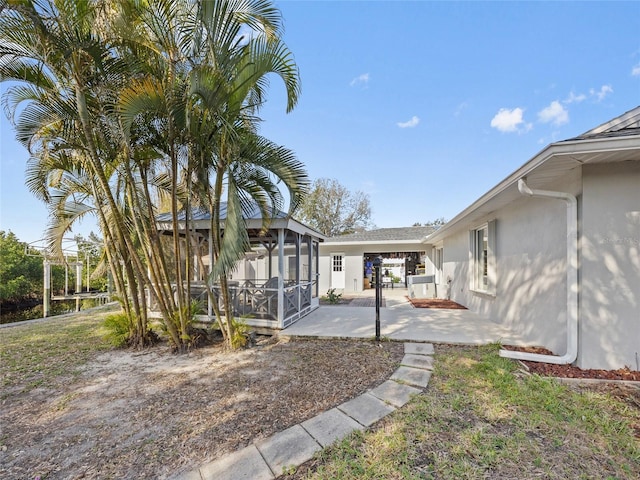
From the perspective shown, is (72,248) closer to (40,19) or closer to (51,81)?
(51,81)

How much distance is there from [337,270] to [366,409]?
37.8ft

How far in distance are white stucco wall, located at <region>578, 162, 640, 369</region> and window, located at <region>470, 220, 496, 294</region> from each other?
→ 332cm

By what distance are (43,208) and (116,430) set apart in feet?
16.6

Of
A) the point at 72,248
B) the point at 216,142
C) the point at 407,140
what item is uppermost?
the point at 407,140

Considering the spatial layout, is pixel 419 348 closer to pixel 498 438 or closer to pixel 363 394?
pixel 363 394

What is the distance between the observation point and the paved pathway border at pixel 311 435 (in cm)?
213

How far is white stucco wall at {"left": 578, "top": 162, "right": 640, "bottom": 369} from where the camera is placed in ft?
11.5

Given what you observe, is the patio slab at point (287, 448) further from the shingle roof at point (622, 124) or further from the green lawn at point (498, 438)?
the shingle roof at point (622, 124)

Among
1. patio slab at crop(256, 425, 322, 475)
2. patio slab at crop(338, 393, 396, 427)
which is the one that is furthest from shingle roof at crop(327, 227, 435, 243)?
patio slab at crop(256, 425, 322, 475)

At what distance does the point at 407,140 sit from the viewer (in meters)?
13.4

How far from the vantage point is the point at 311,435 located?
2.55 m

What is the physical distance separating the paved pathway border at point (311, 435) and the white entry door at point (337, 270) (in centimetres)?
1050

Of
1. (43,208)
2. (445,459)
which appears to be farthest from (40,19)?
(445,459)

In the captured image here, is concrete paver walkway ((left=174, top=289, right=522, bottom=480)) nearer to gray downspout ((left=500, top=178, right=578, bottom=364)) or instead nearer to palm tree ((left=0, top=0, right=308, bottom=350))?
gray downspout ((left=500, top=178, right=578, bottom=364))
